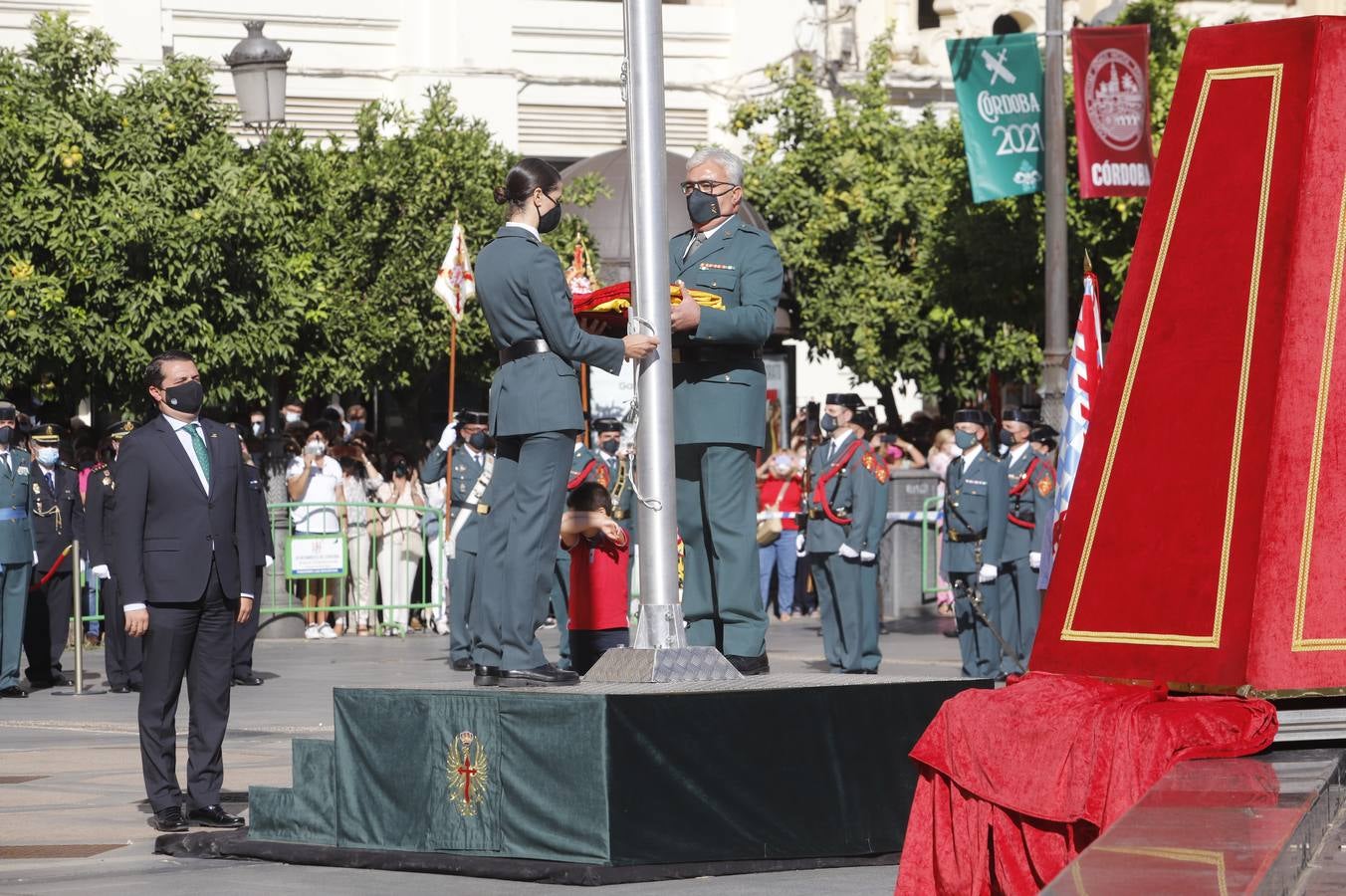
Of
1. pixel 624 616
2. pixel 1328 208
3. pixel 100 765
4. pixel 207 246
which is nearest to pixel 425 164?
pixel 207 246

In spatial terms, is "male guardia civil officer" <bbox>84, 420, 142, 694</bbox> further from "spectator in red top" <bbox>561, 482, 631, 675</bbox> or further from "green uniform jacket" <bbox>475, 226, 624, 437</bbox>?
"green uniform jacket" <bbox>475, 226, 624, 437</bbox>

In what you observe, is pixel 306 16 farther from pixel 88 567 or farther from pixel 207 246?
pixel 88 567

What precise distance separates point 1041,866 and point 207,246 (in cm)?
1736

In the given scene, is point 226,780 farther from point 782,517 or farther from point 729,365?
point 782,517

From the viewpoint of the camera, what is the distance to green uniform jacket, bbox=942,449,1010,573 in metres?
17.5

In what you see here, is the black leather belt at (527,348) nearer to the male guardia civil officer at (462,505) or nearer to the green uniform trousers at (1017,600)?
the male guardia civil officer at (462,505)

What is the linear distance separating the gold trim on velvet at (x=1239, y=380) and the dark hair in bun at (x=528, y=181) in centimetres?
216

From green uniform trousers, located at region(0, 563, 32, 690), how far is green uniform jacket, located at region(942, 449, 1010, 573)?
6.46 meters

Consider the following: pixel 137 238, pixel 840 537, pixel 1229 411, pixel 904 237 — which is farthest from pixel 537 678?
pixel 904 237

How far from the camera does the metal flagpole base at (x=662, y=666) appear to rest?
8398 millimetres

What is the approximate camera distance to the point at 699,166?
9.25 m

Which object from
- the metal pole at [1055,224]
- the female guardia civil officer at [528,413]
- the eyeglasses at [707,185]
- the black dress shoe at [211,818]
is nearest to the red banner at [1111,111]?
the metal pole at [1055,224]

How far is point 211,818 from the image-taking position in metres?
9.80

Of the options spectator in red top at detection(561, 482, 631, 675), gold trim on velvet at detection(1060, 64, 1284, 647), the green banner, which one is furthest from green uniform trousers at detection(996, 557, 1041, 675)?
gold trim on velvet at detection(1060, 64, 1284, 647)
